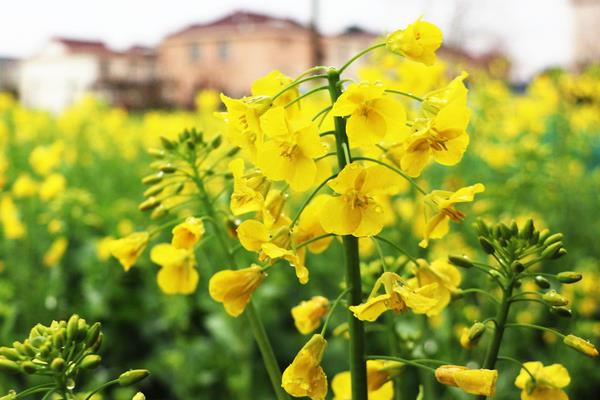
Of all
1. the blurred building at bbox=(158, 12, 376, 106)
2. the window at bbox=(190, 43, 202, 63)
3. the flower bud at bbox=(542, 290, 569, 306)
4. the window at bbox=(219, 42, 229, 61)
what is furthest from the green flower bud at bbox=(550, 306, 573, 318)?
the window at bbox=(219, 42, 229, 61)

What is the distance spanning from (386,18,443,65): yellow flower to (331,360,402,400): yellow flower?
413 mm

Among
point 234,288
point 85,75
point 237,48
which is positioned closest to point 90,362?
point 234,288

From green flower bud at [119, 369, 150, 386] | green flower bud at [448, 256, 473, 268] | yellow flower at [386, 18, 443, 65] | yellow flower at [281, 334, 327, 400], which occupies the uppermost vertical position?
yellow flower at [386, 18, 443, 65]

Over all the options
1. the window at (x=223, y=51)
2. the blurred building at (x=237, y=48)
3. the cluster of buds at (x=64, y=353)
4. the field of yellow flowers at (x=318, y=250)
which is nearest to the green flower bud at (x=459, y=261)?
the field of yellow flowers at (x=318, y=250)

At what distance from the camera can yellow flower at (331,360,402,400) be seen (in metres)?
0.98

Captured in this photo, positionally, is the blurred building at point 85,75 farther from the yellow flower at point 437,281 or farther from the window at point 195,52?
the yellow flower at point 437,281

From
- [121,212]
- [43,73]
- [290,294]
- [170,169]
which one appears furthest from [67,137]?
[43,73]

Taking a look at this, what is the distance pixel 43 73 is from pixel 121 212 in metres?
46.9

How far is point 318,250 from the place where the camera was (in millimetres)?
1040

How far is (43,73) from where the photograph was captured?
47.9 m

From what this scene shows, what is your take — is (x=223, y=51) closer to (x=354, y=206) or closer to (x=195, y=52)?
(x=195, y=52)

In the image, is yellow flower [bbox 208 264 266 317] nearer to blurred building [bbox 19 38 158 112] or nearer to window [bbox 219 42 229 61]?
blurred building [bbox 19 38 158 112]

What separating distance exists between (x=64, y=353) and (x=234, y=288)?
22 cm

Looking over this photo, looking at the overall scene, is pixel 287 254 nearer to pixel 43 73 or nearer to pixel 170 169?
pixel 170 169
